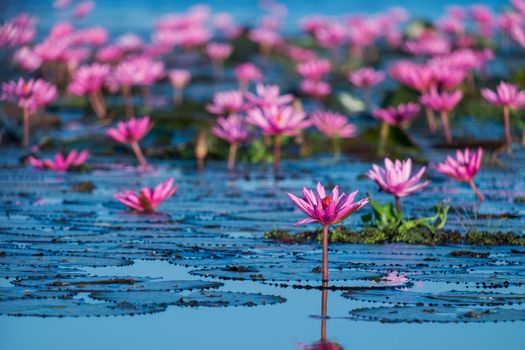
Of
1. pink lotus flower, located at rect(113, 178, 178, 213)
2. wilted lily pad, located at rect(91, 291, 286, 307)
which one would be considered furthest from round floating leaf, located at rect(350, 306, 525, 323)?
pink lotus flower, located at rect(113, 178, 178, 213)

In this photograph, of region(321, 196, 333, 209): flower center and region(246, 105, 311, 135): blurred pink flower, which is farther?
region(246, 105, 311, 135): blurred pink flower

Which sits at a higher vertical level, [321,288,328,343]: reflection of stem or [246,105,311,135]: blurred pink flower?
[246,105,311,135]: blurred pink flower

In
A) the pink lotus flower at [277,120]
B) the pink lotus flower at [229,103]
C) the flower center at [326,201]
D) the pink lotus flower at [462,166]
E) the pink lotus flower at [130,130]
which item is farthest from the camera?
the pink lotus flower at [229,103]

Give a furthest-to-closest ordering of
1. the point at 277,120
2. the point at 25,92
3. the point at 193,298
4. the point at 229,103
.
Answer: the point at 229,103, the point at 25,92, the point at 277,120, the point at 193,298

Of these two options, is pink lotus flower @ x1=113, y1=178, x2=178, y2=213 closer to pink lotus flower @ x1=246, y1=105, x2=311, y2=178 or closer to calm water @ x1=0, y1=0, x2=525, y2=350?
pink lotus flower @ x1=246, y1=105, x2=311, y2=178

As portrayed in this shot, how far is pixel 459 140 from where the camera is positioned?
13164 mm

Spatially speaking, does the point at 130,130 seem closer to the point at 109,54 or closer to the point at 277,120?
the point at 277,120

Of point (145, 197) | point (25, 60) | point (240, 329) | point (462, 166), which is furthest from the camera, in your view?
point (25, 60)

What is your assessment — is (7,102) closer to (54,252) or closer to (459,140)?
(459,140)

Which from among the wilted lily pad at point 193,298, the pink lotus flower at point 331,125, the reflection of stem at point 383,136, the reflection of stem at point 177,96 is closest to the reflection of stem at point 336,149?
the pink lotus flower at point 331,125

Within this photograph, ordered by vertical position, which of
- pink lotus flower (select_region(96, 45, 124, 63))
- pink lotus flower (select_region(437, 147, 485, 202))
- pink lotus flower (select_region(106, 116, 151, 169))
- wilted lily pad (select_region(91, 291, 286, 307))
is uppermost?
pink lotus flower (select_region(96, 45, 124, 63))

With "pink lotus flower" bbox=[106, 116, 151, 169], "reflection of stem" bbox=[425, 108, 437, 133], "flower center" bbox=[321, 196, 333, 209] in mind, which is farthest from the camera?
"reflection of stem" bbox=[425, 108, 437, 133]

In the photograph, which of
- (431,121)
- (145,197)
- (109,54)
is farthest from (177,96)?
(145,197)

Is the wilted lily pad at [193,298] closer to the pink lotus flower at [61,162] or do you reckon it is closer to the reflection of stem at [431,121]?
the pink lotus flower at [61,162]
